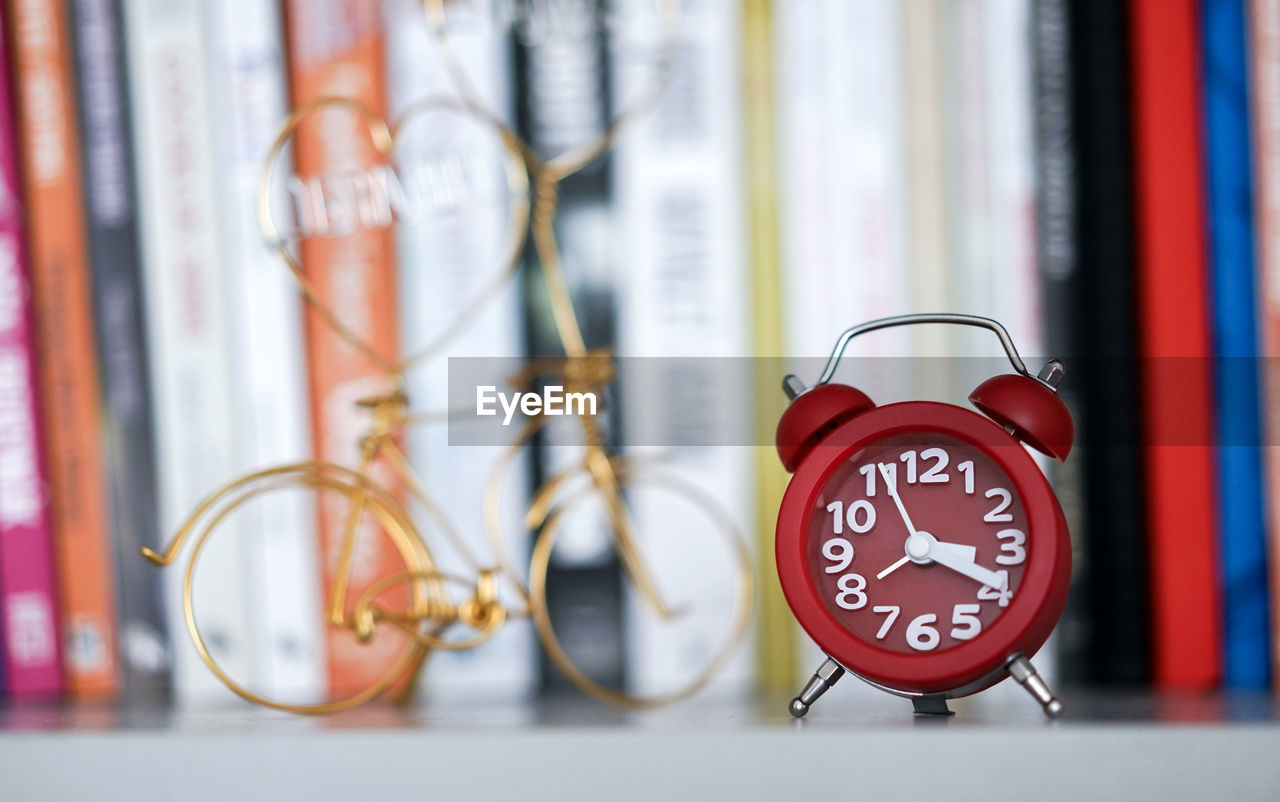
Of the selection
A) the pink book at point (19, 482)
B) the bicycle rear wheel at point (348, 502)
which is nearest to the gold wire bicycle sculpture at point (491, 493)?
the bicycle rear wheel at point (348, 502)

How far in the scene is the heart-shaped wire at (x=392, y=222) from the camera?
0.67m

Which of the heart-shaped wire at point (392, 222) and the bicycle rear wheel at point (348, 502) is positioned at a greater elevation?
the heart-shaped wire at point (392, 222)

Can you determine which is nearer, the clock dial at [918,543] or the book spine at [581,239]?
the clock dial at [918,543]

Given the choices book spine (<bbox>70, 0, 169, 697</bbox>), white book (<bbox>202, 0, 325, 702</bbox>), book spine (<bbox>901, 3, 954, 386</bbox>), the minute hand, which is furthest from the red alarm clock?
book spine (<bbox>70, 0, 169, 697</bbox>)

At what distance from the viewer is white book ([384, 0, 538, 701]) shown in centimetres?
72

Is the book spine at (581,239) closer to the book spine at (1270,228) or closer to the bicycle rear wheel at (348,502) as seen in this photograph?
the bicycle rear wheel at (348,502)

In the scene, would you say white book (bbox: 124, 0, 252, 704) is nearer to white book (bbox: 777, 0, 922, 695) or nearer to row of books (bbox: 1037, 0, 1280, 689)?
white book (bbox: 777, 0, 922, 695)

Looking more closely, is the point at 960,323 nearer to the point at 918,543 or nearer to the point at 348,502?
the point at 918,543

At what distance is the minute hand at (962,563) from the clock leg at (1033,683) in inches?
1.5

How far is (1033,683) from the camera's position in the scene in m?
0.53

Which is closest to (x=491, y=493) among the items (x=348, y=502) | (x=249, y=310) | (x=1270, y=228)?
(x=348, y=502)

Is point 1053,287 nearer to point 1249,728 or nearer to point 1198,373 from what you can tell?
point 1198,373

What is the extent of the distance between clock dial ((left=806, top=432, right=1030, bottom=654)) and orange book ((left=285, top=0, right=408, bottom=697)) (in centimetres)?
33

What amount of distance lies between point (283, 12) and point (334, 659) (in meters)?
0.46
